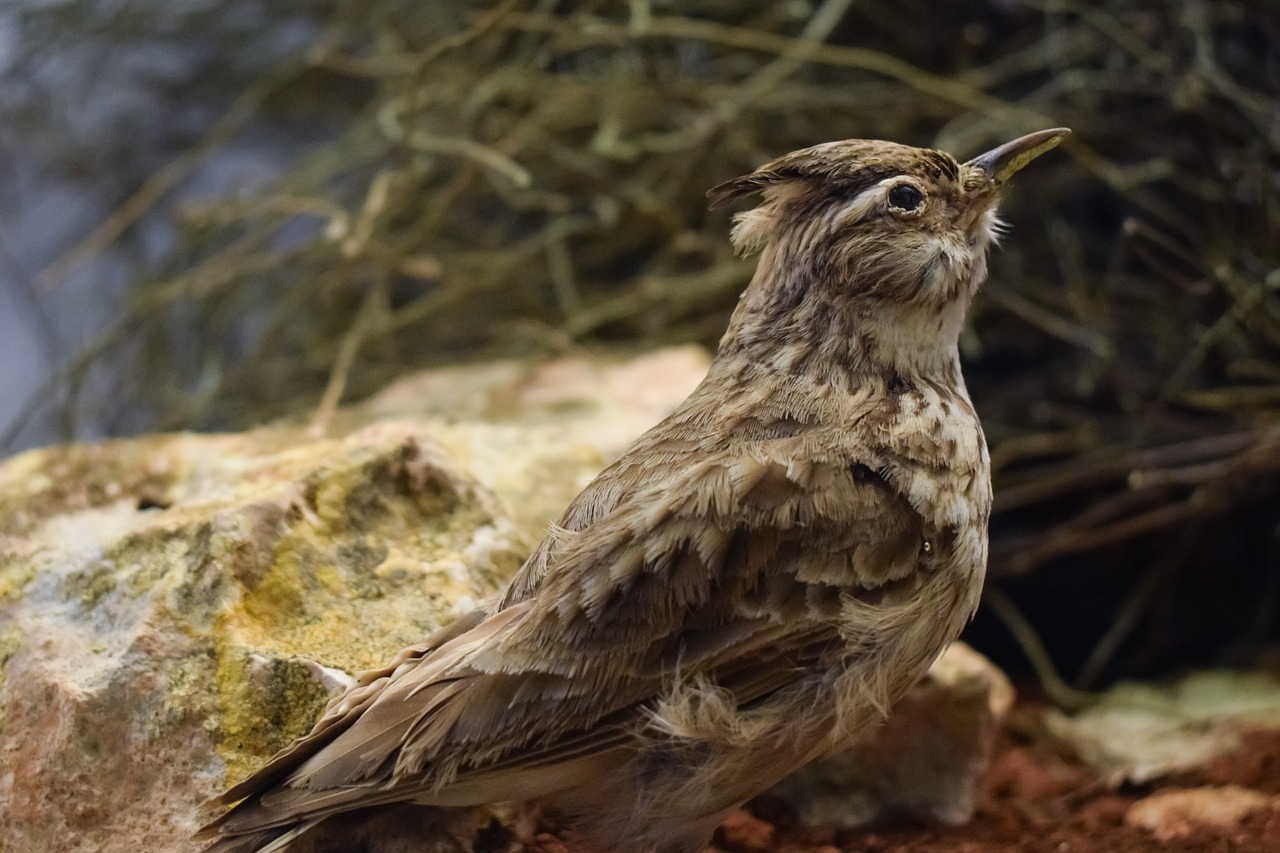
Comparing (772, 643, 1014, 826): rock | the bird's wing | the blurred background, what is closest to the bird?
the bird's wing

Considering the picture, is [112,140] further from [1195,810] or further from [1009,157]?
[1195,810]

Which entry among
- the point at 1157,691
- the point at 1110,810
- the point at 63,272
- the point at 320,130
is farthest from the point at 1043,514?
the point at 320,130

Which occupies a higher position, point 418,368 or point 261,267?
point 261,267

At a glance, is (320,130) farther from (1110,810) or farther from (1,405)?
(1110,810)

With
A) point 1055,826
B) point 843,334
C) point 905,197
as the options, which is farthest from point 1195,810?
point 905,197

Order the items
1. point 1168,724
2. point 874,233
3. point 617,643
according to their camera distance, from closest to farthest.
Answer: point 617,643 < point 874,233 < point 1168,724

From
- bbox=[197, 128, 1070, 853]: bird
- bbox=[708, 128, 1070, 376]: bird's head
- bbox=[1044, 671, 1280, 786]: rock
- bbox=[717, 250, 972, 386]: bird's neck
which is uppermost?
bbox=[708, 128, 1070, 376]: bird's head

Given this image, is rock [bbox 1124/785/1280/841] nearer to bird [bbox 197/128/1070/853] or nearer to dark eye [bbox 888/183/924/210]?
bird [bbox 197/128/1070/853]
